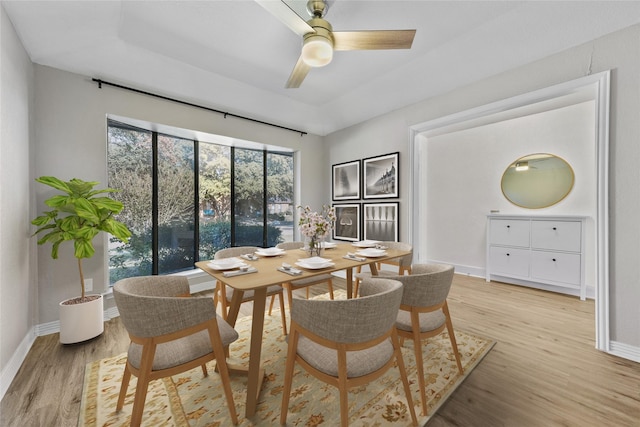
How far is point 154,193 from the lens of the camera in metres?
3.33

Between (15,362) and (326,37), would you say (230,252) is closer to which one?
(15,362)

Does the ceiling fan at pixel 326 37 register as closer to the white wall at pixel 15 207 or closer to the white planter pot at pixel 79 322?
the white wall at pixel 15 207

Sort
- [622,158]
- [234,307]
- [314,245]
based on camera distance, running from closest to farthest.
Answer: [234,307], [622,158], [314,245]

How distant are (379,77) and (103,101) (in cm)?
322

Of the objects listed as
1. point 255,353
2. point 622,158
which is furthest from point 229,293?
point 622,158

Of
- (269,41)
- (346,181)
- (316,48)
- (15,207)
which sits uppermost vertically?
(269,41)

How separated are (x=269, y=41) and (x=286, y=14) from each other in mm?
1084

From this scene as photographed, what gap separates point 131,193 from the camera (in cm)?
315

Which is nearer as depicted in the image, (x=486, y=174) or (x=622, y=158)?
(x=622, y=158)

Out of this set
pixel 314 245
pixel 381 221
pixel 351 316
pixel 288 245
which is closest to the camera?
pixel 351 316

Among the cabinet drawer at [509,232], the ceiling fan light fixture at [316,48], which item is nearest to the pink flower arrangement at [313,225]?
the ceiling fan light fixture at [316,48]

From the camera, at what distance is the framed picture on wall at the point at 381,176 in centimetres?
380

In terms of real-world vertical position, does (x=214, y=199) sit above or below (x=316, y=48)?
below

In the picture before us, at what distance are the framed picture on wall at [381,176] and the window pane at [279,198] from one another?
1442mm
